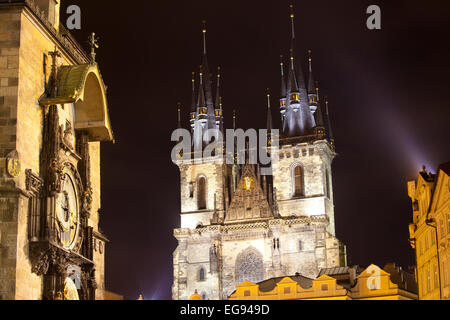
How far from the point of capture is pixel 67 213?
53.6ft

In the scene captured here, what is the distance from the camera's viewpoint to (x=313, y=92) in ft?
240

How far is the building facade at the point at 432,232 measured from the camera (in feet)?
99.6

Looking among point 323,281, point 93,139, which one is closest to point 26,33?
point 93,139

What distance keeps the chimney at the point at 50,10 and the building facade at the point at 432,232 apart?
17.6 m

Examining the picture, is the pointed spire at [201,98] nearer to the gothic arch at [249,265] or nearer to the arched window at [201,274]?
the gothic arch at [249,265]

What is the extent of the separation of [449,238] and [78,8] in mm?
16369

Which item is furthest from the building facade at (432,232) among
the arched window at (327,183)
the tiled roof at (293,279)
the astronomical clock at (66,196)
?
the arched window at (327,183)

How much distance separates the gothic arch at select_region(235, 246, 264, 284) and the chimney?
50955 millimetres

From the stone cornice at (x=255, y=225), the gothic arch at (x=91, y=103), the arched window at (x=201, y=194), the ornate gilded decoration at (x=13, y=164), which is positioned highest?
the arched window at (x=201, y=194)

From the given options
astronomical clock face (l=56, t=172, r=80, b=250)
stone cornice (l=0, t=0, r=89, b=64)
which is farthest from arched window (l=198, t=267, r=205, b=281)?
astronomical clock face (l=56, t=172, r=80, b=250)

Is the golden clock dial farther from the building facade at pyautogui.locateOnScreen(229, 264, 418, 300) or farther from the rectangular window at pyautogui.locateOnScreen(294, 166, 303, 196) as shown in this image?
the rectangular window at pyautogui.locateOnScreen(294, 166, 303, 196)

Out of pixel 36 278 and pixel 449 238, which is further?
pixel 449 238

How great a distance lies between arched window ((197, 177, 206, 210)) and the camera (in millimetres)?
71312

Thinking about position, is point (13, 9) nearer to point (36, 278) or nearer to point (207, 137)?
point (36, 278)
